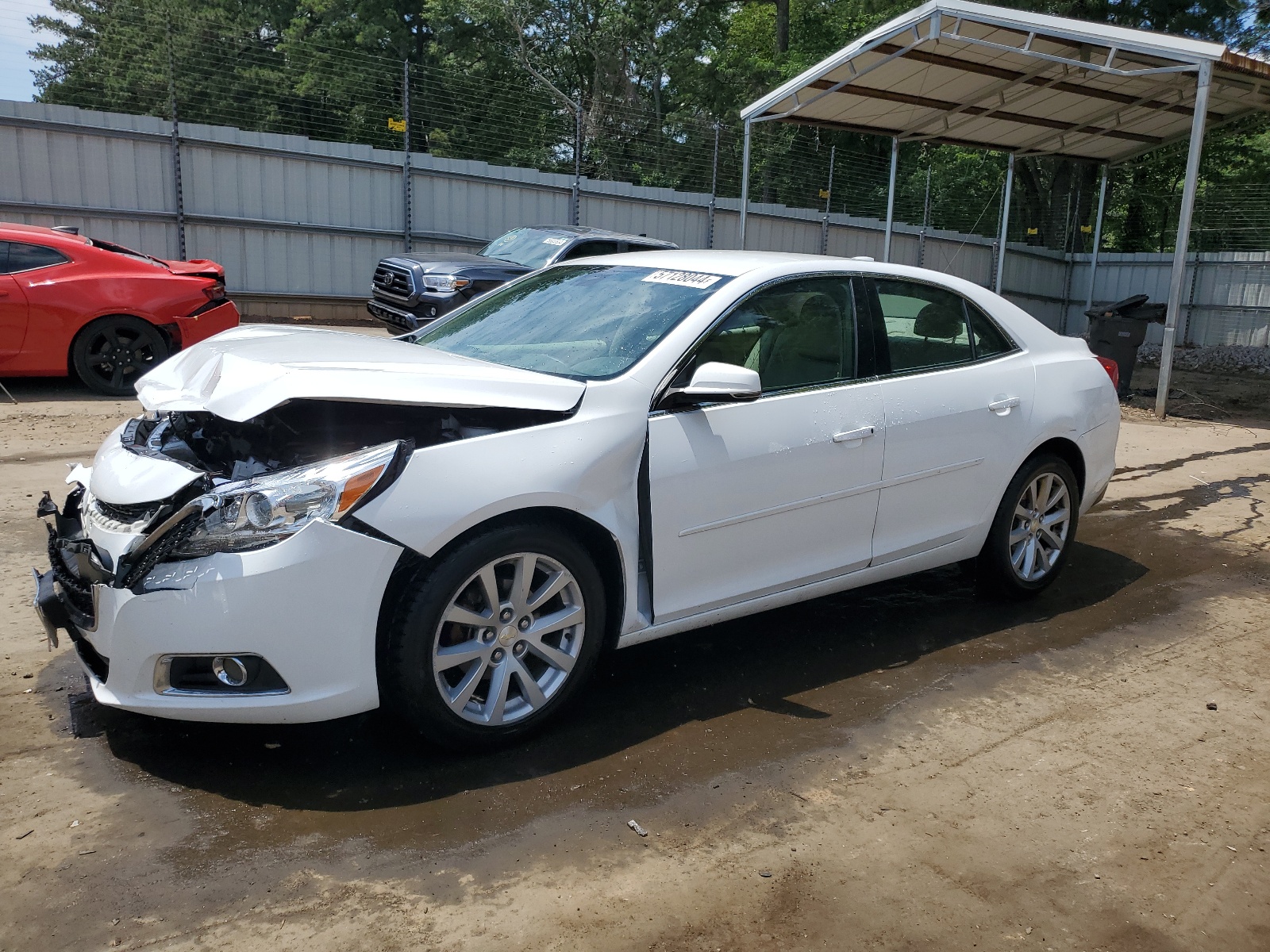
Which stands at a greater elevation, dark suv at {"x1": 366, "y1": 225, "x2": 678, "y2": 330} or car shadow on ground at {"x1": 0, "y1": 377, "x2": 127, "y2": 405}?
dark suv at {"x1": 366, "y1": 225, "x2": 678, "y2": 330}

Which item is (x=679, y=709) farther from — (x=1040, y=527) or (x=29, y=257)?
(x=29, y=257)

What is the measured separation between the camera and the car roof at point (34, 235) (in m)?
8.80

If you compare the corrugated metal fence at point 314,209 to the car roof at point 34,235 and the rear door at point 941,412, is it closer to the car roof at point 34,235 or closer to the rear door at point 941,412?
the car roof at point 34,235

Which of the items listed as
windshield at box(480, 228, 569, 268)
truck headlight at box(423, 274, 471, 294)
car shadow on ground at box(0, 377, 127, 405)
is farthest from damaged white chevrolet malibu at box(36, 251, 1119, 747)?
windshield at box(480, 228, 569, 268)

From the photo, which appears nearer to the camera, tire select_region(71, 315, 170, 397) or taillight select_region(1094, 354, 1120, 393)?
taillight select_region(1094, 354, 1120, 393)

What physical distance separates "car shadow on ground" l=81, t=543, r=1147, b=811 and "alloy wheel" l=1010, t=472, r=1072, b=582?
0.71 ft

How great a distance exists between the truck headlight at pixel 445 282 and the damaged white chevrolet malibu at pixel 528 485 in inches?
272

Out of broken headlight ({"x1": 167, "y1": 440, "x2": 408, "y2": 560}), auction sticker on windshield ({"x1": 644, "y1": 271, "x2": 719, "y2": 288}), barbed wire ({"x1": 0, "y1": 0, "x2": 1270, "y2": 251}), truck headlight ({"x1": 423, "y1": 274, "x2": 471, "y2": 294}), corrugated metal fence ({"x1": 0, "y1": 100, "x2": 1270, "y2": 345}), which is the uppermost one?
barbed wire ({"x1": 0, "y1": 0, "x2": 1270, "y2": 251})

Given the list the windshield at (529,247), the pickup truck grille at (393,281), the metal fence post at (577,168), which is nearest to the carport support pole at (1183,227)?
the windshield at (529,247)

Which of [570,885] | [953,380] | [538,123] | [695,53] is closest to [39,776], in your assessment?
[570,885]

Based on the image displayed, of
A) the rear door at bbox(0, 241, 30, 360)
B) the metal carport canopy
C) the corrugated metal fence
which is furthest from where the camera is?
the corrugated metal fence

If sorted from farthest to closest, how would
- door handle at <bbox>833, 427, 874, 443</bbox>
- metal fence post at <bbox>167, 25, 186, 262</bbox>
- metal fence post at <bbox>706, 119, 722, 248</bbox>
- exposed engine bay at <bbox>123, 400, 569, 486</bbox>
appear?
metal fence post at <bbox>706, 119, 722, 248</bbox> < metal fence post at <bbox>167, 25, 186, 262</bbox> < door handle at <bbox>833, 427, 874, 443</bbox> < exposed engine bay at <bbox>123, 400, 569, 486</bbox>

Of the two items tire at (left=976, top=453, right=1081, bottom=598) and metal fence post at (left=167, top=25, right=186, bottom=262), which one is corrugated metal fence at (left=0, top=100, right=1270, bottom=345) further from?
tire at (left=976, top=453, right=1081, bottom=598)

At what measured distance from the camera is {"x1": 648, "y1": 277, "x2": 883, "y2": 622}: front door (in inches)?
144
